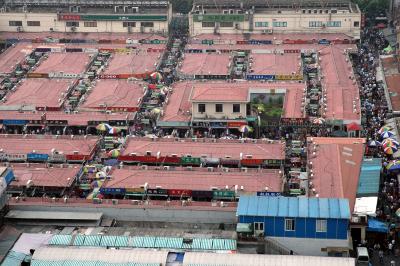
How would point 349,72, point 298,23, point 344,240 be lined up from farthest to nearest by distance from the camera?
point 298,23, point 349,72, point 344,240

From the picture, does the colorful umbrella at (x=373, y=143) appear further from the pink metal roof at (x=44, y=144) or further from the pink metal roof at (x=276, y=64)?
the pink metal roof at (x=44, y=144)

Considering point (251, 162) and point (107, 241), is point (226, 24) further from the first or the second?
point (107, 241)

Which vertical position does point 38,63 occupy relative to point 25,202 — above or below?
above

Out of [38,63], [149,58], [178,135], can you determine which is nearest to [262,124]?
[178,135]

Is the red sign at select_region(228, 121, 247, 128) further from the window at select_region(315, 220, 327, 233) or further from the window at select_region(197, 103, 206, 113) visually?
the window at select_region(315, 220, 327, 233)

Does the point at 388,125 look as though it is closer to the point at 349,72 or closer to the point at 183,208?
the point at 349,72

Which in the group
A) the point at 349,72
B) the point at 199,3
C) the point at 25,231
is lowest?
the point at 25,231

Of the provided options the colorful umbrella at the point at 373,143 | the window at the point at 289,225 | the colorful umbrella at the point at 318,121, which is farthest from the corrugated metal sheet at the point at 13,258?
the colorful umbrella at the point at 373,143
